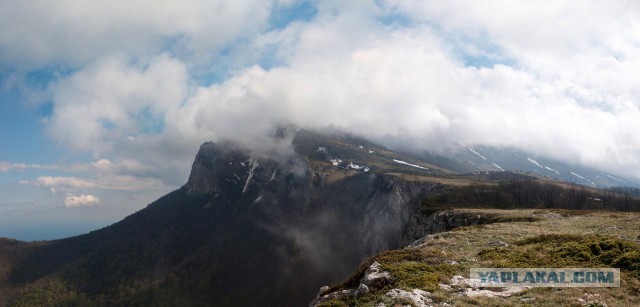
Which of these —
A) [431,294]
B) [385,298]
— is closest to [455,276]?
[431,294]

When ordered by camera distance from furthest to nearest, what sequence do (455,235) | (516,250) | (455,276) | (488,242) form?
(455,235)
(488,242)
(516,250)
(455,276)

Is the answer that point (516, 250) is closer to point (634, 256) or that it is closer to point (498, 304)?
point (634, 256)

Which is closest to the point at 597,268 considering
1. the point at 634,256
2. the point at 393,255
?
the point at 634,256

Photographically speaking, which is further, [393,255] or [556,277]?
[393,255]

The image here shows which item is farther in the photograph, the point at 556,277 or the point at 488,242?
the point at 488,242

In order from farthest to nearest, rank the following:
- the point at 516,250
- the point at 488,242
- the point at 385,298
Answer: the point at 488,242, the point at 516,250, the point at 385,298

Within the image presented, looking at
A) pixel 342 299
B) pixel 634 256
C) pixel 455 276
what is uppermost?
pixel 634 256

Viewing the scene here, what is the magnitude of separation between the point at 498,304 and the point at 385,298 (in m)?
6.69

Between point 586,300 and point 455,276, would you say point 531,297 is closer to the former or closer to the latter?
point 586,300

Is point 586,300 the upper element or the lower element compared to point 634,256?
lower

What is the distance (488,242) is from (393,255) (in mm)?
13489

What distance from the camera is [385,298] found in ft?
78.6

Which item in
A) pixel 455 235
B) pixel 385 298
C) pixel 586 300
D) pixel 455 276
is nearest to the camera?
pixel 586 300

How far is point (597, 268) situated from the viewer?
26844mm
